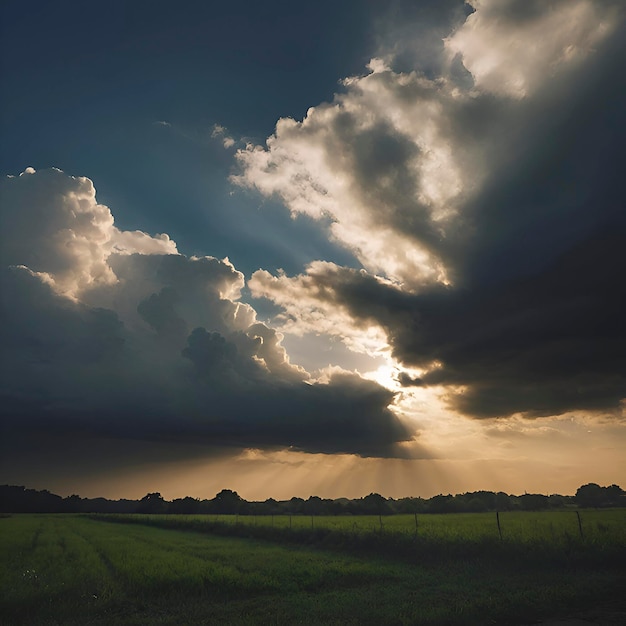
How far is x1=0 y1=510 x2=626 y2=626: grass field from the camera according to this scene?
1667cm

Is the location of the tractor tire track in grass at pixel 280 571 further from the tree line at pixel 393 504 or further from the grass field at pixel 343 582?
the tree line at pixel 393 504

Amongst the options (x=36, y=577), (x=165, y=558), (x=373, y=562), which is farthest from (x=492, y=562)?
(x=36, y=577)

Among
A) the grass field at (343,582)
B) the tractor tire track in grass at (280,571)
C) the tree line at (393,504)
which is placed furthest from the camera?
the tree line at (393,504)

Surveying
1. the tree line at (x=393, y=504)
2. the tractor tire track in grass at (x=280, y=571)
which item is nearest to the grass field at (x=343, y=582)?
the tractor tire track in grass at (x=280, y=571)

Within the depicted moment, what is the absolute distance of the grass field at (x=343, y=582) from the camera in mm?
16672

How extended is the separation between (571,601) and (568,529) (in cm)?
1250

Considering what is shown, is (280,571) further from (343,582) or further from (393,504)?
(393,504)

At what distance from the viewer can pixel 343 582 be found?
2341 cm

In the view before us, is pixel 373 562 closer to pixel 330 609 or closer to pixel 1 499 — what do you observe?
pixel 330 609

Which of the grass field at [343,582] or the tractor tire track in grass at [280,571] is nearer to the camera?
the grass field at [343,582]

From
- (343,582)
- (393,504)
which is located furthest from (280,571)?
(393,504)

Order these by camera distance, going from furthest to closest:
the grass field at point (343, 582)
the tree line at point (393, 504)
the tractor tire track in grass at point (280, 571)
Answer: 1. the tree line at point (393, 504)
2. the tractor tire track in grass at point (280, 571)
3. the grass field at point (343, 582)

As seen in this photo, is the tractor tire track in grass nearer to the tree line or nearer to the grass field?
the grass field

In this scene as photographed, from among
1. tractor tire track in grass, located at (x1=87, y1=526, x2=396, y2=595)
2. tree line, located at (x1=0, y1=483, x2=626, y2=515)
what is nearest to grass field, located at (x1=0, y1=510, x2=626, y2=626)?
tractor tire track in grass, located at (x1=87, y1=526, x2=396, y2=595)
